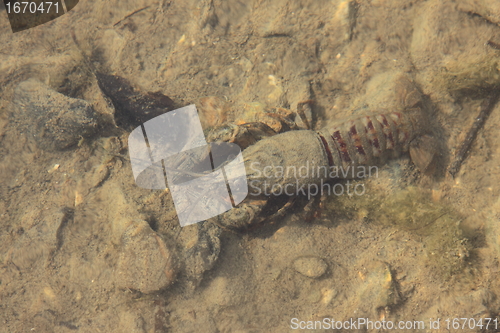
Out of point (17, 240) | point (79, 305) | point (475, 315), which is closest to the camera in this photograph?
point (475, 315)

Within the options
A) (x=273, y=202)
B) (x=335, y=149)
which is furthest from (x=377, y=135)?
(x=273, y=202)

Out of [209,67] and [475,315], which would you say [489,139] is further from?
[209,67]

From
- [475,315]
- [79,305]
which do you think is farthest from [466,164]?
[79,305]

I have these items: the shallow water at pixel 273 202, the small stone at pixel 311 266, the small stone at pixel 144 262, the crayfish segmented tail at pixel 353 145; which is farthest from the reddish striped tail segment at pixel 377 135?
the small stone at pixel 144 262

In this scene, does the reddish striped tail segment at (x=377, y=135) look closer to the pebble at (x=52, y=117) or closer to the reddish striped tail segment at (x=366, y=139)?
the reddish striped tail segment at (x=366, y=139)

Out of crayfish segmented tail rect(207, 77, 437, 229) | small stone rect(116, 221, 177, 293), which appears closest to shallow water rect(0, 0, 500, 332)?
small stone rect(116, 221, 177, 293)

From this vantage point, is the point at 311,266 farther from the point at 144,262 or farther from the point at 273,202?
the point at 144,262
